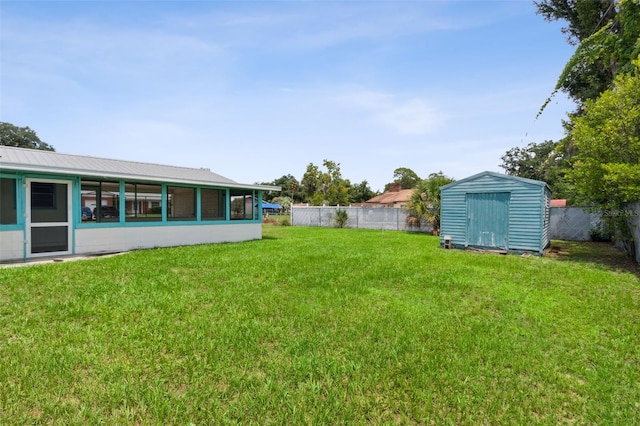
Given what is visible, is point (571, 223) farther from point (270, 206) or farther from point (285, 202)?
point (285, 202)

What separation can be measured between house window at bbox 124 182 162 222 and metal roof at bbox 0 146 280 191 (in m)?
→ 0.46

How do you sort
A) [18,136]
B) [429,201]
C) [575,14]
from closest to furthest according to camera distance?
[575,14], [429,201], [18,136]

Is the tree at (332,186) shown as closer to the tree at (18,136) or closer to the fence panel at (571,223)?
the fence panel at (571,223)

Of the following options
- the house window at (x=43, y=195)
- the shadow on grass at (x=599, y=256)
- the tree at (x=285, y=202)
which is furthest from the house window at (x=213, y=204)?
the tree at (x=285, y=202)

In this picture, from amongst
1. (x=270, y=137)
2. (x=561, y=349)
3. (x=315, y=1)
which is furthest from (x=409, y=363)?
(x=270, y=137)

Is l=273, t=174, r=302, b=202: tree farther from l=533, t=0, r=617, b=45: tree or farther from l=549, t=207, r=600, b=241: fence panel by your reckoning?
l=533, t=0, r=617, b=45: tree

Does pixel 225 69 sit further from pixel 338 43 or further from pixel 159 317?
pixel 159 317

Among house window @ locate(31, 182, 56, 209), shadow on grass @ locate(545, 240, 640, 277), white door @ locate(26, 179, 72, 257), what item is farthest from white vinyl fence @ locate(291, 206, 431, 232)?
house window @ locate(31, 182, 56, 209)

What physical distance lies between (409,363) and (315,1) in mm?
8976

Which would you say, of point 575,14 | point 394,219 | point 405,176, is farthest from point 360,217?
point 405,176

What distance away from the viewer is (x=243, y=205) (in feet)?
43.8

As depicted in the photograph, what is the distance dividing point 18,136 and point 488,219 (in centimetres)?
5579

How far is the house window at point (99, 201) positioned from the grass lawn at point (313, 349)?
3.11 meters

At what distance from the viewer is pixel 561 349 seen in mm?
3510
